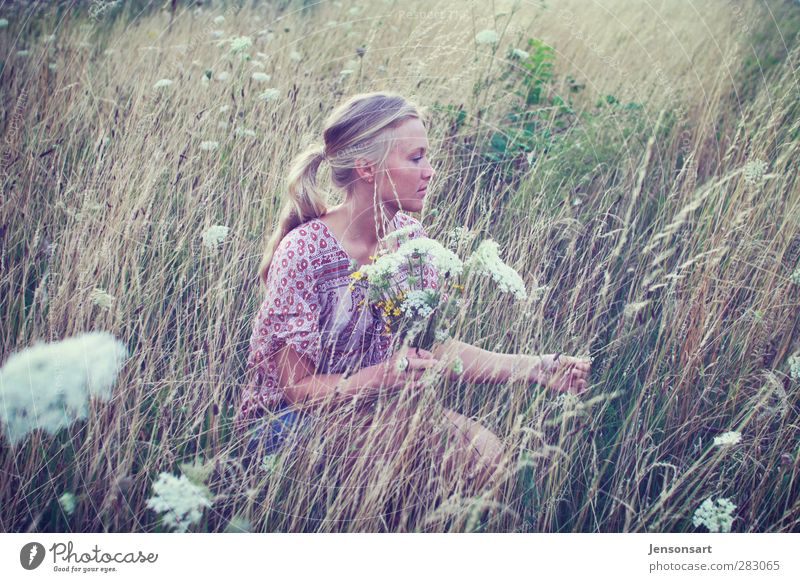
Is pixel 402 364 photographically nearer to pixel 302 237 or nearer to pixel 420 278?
pixel 420 278

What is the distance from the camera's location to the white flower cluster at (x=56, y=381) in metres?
1.91

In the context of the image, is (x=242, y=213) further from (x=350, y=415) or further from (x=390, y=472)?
(x=390, y=472)

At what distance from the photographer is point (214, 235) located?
211 centimetres

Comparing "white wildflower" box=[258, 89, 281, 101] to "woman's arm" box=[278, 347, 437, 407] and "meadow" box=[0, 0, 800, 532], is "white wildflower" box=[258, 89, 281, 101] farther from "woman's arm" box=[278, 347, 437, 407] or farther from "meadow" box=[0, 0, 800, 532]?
"woman's arm" box=[278, 347, 437, 407]

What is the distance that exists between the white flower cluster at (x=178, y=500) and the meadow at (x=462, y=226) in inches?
0.9

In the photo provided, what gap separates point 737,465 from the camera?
2031 mm

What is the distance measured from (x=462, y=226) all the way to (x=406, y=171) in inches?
18.7

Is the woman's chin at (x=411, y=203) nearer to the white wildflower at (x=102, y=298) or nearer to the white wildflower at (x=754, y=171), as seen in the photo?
the white wildflower at (x=102, y=298)

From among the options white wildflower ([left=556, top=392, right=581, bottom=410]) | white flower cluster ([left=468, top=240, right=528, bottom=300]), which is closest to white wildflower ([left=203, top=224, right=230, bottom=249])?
white flower cluster ([left=468, top=240, right=528, bottom=300])

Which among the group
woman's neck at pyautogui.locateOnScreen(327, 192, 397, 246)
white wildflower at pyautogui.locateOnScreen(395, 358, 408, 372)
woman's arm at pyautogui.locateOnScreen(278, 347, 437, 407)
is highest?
woman's neck at pyautogui.locateOnScreen(327, 192, 397, 246)

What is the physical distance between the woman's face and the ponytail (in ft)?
0.61

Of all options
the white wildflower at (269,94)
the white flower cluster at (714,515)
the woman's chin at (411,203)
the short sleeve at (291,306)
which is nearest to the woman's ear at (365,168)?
the woman's chin at (411,203)
